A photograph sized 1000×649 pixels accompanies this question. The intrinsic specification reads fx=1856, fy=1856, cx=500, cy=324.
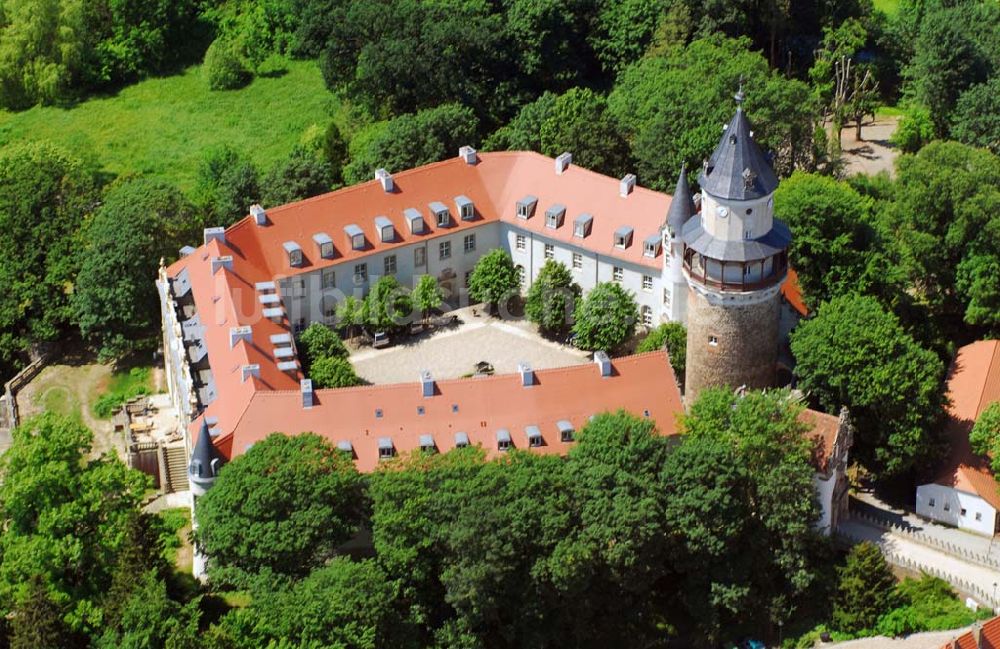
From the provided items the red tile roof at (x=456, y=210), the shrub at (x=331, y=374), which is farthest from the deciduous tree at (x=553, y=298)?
the shrub at (x=331, y=374)

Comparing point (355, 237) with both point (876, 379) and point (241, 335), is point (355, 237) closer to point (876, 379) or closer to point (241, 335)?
point (241, 335)

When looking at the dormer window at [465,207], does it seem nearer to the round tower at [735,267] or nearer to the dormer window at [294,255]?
the dormer window at [294,255]

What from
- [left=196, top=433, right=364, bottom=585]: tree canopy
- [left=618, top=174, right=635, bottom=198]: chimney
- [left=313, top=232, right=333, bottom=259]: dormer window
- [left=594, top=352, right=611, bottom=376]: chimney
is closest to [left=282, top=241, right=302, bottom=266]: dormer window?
[left=313, top=232, right=333, bottom=259]: dormer window

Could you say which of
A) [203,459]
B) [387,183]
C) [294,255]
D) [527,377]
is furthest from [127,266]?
[527,377]

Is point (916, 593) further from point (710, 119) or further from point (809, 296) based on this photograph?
point (710, 119)

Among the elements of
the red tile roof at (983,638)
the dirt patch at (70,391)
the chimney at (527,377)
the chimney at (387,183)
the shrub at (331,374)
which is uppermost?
the chimney at (387,183)

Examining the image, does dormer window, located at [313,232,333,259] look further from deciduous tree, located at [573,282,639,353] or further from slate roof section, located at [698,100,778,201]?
slate roof section, located at [698,100,778,201]

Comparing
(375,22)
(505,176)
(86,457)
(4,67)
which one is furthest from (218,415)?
(4,67)
